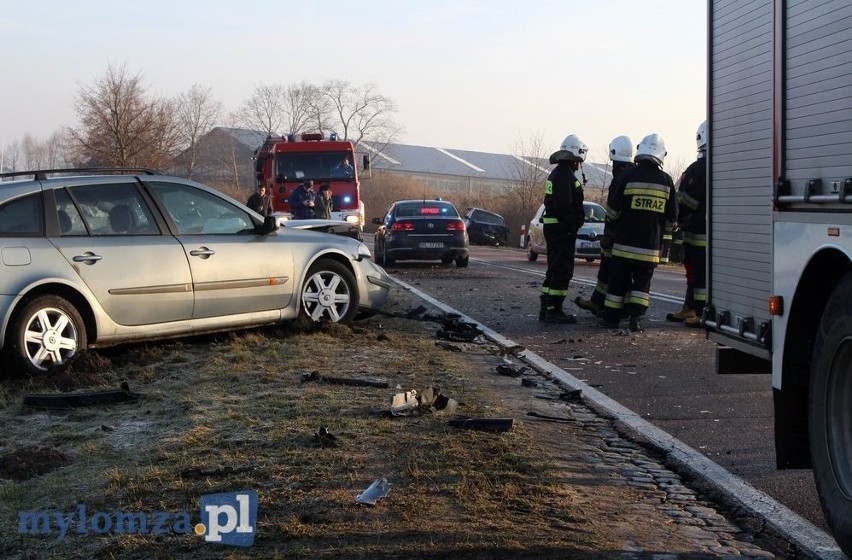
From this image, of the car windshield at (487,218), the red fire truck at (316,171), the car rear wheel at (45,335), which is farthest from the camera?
the car windshield at (487,218)

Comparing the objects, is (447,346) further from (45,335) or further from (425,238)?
(425,238)

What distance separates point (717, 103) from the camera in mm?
5613

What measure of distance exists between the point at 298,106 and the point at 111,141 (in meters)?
65.0

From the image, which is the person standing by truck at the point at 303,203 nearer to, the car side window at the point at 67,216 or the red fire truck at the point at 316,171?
the red fire truck at the point at 316,171

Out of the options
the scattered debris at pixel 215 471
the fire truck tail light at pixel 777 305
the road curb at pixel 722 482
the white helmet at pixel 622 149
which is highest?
the white helmet at pixel 622 149

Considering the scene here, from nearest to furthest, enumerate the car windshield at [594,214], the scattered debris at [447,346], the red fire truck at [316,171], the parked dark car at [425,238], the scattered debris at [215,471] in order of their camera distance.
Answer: the scattered debris at [215,471]
the scattered debris at [447,346]
the parked dark car at [425,238]
the car windshield at [594,214]
the red fire truck at [316,171]

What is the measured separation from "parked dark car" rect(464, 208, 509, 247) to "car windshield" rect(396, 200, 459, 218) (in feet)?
75.8

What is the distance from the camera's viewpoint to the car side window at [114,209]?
8.56 metres

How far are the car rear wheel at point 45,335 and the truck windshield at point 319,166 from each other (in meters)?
18.6

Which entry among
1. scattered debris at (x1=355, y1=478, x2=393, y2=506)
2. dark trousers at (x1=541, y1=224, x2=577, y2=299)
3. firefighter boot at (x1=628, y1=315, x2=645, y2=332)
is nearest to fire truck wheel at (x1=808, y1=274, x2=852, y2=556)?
scattered debris at (x1=355, y1=478, x2=393, y2=506)

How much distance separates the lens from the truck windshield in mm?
26625

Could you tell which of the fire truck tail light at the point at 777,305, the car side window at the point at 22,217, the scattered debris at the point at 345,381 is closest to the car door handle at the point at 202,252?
the car side window at the point at 22,217

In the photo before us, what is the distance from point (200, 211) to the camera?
936 cm

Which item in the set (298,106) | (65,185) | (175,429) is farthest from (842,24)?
(298,106)
